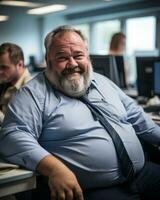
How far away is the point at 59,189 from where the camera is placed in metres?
1.28

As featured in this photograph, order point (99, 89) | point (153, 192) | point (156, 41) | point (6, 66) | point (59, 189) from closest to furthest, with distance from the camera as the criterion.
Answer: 1. point (59, 189)
2. point (153, 192)
3. point (99, 89)
4. point (6, 66)
5. point (156, 41)

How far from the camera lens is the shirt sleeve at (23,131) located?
1.38 m

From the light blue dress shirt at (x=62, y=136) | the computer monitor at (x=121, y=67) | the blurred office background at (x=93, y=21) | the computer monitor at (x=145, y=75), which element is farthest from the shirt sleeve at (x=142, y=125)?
the blurred office background at (x=93, y=21)

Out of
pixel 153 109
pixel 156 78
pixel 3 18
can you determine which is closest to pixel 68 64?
pixel 153 109

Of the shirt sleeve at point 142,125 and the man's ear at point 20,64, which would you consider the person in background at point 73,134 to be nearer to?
the shirt sleeve at point 142,125

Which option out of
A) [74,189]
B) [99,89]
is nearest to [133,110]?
[99,89]

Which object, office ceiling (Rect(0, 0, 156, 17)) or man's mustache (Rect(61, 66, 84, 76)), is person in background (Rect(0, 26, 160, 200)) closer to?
man's mustache (Rect(61, 66, 84, 76))

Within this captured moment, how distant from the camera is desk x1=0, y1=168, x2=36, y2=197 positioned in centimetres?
125

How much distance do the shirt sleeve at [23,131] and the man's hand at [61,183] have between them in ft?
0.23

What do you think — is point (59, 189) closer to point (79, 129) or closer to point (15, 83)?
point (79, 129)

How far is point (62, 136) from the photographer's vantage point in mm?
1570

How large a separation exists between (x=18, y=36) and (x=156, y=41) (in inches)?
161

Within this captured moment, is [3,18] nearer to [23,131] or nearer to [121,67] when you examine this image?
[121,67]

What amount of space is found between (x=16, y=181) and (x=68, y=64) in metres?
0.72
